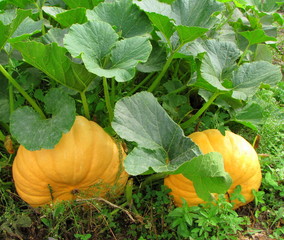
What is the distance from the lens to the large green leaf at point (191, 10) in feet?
4.92

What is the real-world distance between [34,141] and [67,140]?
0.43 feet

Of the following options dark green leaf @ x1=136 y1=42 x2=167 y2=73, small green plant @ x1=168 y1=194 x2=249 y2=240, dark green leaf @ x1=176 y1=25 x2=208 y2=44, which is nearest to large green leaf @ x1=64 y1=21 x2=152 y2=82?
dark green leaf @ x1=176 y1=25 x2=208 y2=44

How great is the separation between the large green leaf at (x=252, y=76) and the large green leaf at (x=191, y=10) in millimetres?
240

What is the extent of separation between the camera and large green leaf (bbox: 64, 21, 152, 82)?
124cm

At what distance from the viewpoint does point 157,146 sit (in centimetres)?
130

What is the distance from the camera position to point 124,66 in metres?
1.23

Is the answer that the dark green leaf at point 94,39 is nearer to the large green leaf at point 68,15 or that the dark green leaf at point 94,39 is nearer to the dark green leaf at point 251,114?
the large green leaf at point 68,15

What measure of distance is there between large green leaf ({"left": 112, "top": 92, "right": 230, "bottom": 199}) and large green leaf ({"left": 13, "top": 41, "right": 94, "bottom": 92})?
173 millimetres


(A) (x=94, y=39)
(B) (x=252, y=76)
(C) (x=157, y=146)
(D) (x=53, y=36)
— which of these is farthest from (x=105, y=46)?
(B) (x=252, y=76)

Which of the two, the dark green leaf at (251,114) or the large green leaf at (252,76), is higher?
the large green leaf at (252,76)

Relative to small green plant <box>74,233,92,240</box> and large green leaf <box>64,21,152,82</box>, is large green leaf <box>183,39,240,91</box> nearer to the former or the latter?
large green leaf <box>64,21,152,82</box>

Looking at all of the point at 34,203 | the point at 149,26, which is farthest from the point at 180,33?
the point at 34,203

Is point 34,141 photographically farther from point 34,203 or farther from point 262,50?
point 262,50

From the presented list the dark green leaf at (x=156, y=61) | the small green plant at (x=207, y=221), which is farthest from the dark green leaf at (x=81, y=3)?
the small green plant at (x=207, y=221)
